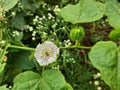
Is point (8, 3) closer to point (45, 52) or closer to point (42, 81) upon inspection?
point (45, 52)

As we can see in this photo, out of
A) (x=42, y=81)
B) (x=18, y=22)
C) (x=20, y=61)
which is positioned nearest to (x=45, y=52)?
(x=42, y=81)

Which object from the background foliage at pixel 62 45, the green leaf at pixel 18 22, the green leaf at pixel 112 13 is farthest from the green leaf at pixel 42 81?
the green leaf at pixel 18 22

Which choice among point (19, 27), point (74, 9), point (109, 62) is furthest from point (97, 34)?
point (109, 62)

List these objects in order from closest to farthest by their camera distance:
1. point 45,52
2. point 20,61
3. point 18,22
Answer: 1. point 45,52
2. point 20,61
3. point 18,22

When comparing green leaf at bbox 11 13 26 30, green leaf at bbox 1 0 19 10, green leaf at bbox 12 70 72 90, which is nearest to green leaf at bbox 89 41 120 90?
green leaf at bbox 12 70 72 90

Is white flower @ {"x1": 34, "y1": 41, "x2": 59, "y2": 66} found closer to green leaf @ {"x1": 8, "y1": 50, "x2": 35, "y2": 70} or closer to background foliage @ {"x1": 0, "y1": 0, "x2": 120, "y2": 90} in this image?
background foliage @ {"x1": 0, "y1": 0, "x2": 120, "y2": 90}

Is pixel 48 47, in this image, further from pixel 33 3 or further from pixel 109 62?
pixel 33 3

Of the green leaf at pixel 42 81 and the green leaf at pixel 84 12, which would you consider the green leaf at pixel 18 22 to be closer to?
the green leaf at pixel 84 12
